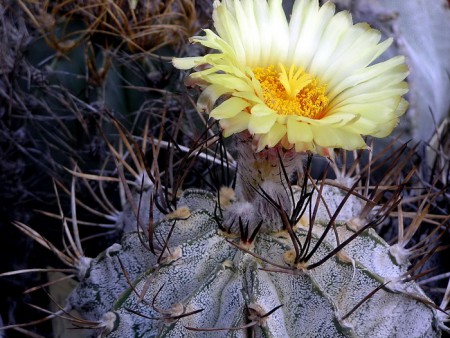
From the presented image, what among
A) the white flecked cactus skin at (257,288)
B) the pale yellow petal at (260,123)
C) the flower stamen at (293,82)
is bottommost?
the white flecked cactus skin at (257,288)

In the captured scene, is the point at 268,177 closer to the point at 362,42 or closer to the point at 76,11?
the point at 362,42

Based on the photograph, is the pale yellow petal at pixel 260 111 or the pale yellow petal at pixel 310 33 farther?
the pale yellow petal at pixel 310 33

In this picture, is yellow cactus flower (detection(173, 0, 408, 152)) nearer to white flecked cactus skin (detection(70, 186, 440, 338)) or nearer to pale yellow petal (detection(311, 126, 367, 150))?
pale yellow petal (detection(311, 126, 367, 150))

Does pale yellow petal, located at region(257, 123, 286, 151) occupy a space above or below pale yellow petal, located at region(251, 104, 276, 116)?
below

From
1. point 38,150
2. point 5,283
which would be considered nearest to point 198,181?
point 38,150

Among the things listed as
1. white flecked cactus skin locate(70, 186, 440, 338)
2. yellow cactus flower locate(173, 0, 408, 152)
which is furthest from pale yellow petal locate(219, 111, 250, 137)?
white flecked cactus skin locate(70, 186, 440, 338)

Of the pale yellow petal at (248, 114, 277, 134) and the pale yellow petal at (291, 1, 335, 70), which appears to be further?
the pale yellow petal at (291, 1, 335, 70)

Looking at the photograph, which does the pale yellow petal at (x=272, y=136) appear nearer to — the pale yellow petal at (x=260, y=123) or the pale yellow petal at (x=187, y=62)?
the pale yellow petal at (x=260, y=123)

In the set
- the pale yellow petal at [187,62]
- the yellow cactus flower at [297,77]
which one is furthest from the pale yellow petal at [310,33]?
the pale yellow petal at [187,62]
